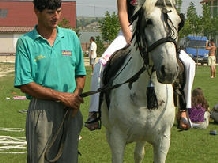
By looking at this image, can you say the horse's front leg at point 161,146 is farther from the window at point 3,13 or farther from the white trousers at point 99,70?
the window at point 3,13

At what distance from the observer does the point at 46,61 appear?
548 cm

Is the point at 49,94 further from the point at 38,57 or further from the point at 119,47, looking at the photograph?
the point at 119,47

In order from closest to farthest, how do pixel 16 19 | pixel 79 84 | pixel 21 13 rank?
1. pixel 79 84
2. pixel 16 19
3. pixel 21 13

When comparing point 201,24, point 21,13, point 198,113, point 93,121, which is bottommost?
point 198,113

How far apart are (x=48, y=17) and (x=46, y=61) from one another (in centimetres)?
43

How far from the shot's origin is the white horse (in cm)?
556

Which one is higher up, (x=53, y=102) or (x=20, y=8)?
(x=20, y=8)

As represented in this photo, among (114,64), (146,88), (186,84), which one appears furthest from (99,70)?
(146,88)

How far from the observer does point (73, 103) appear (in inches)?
221

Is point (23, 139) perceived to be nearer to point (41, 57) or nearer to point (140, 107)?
point (140, 107)

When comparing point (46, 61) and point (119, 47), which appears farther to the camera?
point (119, 47)

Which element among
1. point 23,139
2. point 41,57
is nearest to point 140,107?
point 41,57

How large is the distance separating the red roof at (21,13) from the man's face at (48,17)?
8914 centimetres

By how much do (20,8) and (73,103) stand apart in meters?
94.4
